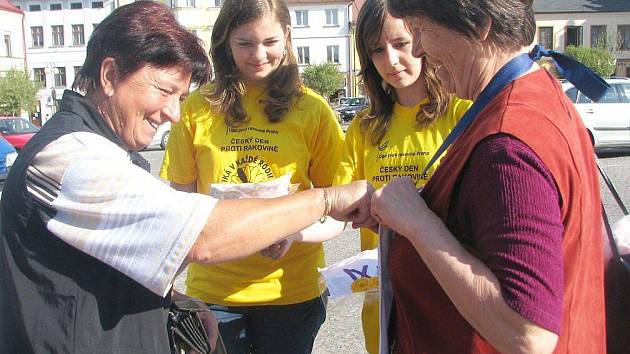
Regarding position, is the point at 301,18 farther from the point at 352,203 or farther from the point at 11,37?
the point at 352,203

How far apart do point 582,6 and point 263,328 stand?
57.4 meters

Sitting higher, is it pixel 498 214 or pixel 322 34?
pixel 322 34

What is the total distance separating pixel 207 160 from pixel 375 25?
908 millimetres

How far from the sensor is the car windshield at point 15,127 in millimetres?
20389

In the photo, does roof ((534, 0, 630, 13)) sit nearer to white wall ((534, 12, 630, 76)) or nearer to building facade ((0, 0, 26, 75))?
white wall ((534, 12, 630, 76))

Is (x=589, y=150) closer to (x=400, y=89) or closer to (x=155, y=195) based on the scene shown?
(x=155, y=195)

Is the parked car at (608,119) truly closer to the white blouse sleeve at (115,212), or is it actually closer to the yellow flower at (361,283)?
the yellow flower at (361,283)

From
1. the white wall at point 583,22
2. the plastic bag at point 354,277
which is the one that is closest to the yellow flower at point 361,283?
the plastic bag at point 354,277

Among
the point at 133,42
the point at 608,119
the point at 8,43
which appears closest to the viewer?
the point at 133,42

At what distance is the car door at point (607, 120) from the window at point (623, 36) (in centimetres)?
4322

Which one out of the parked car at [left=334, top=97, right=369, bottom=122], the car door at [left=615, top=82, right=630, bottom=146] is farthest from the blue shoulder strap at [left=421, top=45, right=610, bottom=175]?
the parked car at [left=334, top=97, right=369, bottom=122]

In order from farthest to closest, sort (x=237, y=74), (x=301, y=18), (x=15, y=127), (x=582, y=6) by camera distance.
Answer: (x=301, y=18) < (x=582, y=6) < (x=15, y=127) < (x=237, y=74)

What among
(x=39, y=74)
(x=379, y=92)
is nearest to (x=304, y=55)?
(x=39, y=74)

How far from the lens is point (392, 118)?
266 cm
